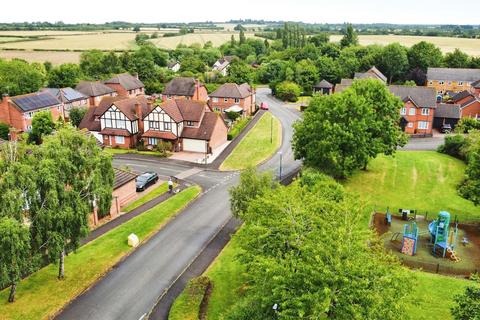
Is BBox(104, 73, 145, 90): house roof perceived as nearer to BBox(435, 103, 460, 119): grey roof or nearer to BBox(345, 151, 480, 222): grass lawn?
BBox(345, 151, 480, 222): grass lawn

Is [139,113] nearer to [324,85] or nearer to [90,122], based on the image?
[90,122]

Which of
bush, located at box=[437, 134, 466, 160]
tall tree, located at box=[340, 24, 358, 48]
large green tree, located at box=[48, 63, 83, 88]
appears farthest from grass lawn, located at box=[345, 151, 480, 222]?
tall tree, located at box=[340, 24, 358, 48]

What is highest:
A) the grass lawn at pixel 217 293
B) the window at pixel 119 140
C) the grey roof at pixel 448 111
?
the grey roof at pixel 448 111

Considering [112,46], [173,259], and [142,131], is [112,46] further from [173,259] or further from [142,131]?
[173,259]

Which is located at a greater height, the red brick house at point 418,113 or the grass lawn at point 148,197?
the red brick house at point 418,113

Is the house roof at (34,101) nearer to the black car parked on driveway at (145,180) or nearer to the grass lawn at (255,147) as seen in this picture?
the black car parked on driveway at (145,180)

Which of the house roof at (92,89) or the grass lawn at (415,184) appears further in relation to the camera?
the house roof at (92,89)

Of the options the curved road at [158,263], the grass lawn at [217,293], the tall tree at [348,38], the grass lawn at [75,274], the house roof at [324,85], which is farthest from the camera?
the tall tree at [348,38]

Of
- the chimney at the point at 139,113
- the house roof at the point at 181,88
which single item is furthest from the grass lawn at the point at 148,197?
the house roof at the point at 181,88
